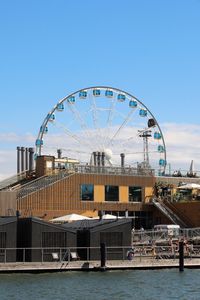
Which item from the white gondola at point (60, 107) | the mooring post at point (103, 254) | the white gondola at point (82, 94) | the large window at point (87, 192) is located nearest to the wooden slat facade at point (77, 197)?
the large window at point (87, 192)

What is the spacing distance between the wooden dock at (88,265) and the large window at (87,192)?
26871mm

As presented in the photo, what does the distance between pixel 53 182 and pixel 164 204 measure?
1233cm

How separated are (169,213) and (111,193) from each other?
621cm

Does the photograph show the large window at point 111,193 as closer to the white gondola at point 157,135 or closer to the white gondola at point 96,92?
the white gondola at point 96,92

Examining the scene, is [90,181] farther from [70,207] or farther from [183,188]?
[183,188]

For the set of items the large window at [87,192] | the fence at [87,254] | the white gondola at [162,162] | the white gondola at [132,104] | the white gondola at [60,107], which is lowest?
the fence at [87,254]

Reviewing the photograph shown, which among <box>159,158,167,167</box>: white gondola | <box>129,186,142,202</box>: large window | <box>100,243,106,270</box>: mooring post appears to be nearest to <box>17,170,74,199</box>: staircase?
<box>129,186,142,202</box>: large window

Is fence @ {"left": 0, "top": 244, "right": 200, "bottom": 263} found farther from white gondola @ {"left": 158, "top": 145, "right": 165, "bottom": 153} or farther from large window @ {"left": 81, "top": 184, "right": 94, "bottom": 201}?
white gondola @ {"left": 158, "top": 145, "right": 165, "bottom": 153}

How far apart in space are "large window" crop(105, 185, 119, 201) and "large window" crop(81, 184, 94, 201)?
1.91 metres

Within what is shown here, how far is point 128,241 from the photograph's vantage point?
168ft

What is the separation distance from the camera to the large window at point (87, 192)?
76562 mm

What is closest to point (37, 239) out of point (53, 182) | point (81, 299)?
point (81, 299)

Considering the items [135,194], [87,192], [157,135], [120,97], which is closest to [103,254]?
[87,192]

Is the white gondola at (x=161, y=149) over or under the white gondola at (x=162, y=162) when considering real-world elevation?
over
